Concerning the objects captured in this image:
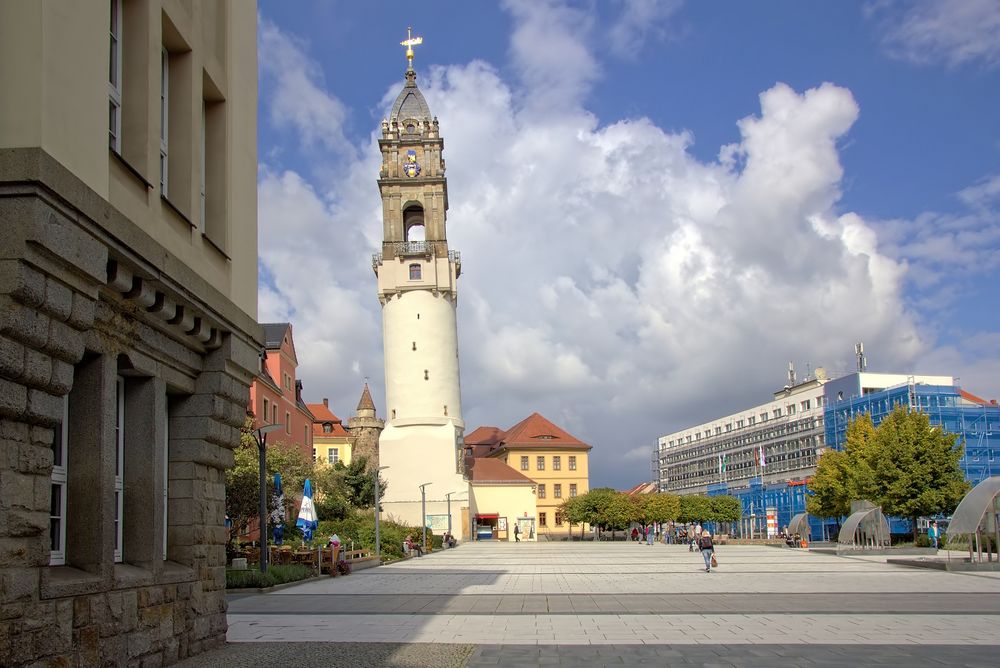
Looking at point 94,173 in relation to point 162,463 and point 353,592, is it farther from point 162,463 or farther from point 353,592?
point 353,592

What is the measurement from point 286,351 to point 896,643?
4327 centimetres

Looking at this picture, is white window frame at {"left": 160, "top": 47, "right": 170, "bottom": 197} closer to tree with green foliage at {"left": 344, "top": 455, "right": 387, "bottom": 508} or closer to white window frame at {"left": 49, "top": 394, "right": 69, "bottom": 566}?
white window frame at {"left": 49, "top": 394, "right": 69, "bottom": 566}

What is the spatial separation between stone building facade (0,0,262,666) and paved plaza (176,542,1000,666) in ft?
5.87

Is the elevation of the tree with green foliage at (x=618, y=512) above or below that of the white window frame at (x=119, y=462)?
below

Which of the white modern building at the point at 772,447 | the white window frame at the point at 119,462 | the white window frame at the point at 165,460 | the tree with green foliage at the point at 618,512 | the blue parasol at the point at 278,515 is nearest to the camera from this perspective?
the white window frame at the point at 119,462

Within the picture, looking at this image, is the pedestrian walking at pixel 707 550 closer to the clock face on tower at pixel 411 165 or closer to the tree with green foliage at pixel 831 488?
the tree with green foliage at pixel 831 488

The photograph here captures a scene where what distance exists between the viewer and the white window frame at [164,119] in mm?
11406

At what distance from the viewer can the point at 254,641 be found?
43.4 feet

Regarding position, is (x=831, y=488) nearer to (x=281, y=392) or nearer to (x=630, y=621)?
(x=281, y=392)

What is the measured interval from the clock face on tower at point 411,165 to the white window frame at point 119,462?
2805 inches

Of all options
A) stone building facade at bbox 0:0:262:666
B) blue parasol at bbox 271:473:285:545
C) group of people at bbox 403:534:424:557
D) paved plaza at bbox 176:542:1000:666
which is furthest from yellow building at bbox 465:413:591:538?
stone building facade at bbox 0:0:262:666

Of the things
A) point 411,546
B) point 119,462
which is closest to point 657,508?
point 411,546

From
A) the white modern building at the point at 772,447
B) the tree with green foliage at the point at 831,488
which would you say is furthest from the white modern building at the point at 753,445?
the tree with green foliage at the point at 831,488

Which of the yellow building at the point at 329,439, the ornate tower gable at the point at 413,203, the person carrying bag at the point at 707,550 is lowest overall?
the person carrying bag at the point at 707,550
